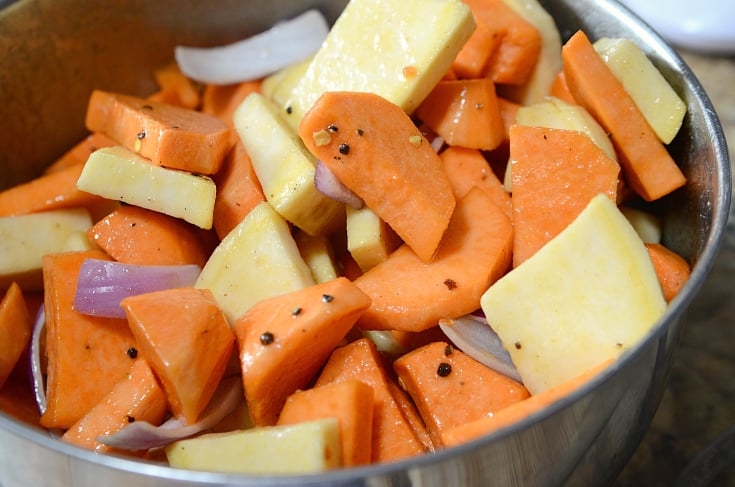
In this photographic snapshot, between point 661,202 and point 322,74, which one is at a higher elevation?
point 322,74

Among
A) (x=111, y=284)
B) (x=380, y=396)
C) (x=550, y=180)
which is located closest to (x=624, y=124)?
(x=550, y=180)

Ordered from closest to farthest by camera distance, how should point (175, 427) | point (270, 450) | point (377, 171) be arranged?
point (270, 450), point (175, 427), point (377, 171)

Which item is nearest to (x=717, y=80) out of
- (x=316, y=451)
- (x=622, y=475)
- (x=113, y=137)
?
(x=622, y=475)

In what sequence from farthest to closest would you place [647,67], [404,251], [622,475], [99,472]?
1. [622,475]
2. [647,67]
3. [404,251]
4. [99,472]

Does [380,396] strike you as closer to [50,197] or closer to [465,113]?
[465,113]

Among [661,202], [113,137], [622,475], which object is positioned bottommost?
[622,475]

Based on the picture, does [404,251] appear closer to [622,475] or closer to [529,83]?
[529,83]
